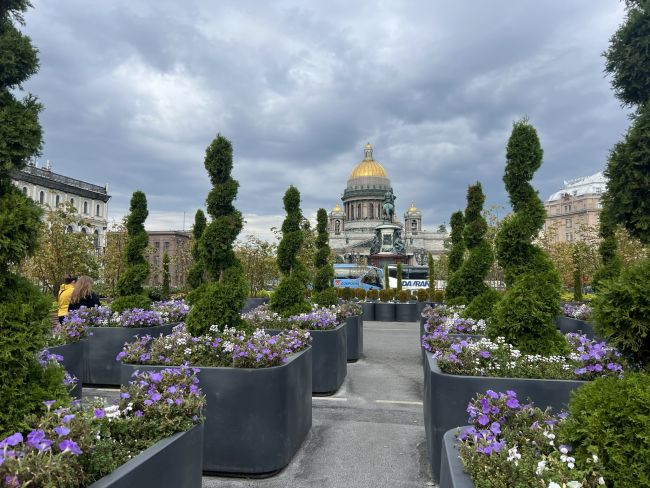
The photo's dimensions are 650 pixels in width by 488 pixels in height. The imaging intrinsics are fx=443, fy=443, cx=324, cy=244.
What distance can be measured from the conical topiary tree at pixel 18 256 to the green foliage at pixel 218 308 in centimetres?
287

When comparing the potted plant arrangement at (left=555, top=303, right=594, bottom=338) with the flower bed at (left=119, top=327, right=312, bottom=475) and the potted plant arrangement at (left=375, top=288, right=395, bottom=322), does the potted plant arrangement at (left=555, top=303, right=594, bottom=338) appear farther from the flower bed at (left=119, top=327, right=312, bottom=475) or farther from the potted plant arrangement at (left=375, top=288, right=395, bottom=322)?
the flower bed at (left=119, top=327, right=312, bottom=475)

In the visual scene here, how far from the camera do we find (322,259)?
1552 cm

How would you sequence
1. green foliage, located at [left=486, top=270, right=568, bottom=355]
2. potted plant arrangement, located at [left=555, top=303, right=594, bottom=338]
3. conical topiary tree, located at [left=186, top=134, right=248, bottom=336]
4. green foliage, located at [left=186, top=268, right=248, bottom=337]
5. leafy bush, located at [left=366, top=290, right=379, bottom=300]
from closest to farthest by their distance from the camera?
green foliage, located at [left=486, top=270, right=568, bottom=355] < green foliage, located at [left=186, top=268, right=248, bottom=337] < conical topiary tree, located at [left=186, top=134, right=248, bottom=336] < potted plant arrangement, located at [left=555, top=303, right=594, bottom=338] < leafy bush, located at [left=366, top=290, right=379, bottom=300]

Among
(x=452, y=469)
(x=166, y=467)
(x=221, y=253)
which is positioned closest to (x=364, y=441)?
(x=452, y=469)

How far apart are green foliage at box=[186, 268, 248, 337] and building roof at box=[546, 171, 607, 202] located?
367ft

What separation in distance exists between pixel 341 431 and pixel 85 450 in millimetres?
4414

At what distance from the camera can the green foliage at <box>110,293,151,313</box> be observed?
9.81 meters

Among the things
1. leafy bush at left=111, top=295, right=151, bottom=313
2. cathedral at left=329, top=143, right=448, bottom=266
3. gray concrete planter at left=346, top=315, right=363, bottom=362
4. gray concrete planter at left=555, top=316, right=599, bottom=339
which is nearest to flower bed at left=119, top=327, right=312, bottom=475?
leafy bush at left=111, top=295, right=151, bottom=313

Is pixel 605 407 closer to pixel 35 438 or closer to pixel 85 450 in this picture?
pixel 85 450

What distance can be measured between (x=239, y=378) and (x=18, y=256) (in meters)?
2.53

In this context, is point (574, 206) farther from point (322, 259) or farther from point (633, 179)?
point (633, 179)

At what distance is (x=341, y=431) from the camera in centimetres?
643

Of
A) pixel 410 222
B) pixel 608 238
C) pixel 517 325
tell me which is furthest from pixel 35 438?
pixel 410 222

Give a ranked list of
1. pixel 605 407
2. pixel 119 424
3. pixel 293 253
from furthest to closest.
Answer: pixel 293 253
pixel 119 424
pixel 605 407
